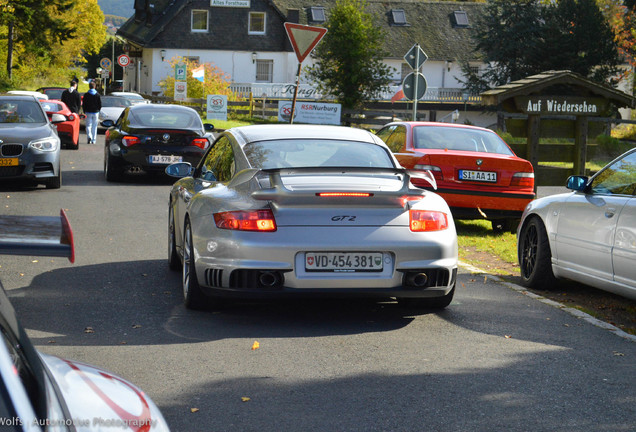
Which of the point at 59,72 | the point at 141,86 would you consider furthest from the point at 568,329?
the point at 59,72

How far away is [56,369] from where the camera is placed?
2254 millimetres

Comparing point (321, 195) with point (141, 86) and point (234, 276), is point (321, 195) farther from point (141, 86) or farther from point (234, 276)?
point (141, 86)

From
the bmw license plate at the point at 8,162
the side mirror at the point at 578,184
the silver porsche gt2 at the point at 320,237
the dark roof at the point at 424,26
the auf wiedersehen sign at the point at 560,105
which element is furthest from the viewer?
the dark roof at the point at 424,26

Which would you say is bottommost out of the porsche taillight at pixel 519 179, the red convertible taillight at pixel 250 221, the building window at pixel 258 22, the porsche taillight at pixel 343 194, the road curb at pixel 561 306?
the road curb at pixel 561 306

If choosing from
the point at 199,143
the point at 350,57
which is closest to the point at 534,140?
the point at 199,143

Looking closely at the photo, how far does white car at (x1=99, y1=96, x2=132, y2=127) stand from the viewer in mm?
35719

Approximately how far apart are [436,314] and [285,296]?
1.43 meters

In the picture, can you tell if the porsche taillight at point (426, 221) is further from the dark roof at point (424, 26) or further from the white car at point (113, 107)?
the dark roof at point (424, 26)

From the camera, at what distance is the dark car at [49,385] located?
66.3 inches

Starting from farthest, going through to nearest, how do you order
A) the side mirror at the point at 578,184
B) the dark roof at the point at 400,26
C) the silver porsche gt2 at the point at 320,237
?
the dark roof at the point at 400,26 → the side mirror at the point at 578,184 → the silver porsche gt2 at the point at 320,237

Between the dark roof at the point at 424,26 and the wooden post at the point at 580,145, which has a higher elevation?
the dark roof at the point at 424,26

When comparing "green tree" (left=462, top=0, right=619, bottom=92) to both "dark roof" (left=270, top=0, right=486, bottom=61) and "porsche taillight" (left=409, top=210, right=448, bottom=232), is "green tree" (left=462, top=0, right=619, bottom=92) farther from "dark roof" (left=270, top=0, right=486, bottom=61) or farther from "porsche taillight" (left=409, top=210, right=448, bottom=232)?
"porsche taillight" (left=409, top=210, right=448, bottom=232)

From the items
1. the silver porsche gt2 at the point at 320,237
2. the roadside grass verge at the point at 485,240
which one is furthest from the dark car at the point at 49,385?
the roadside grass verge at the point at 485,240

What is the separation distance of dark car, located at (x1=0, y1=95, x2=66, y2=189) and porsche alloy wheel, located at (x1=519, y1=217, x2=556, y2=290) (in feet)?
31.9
